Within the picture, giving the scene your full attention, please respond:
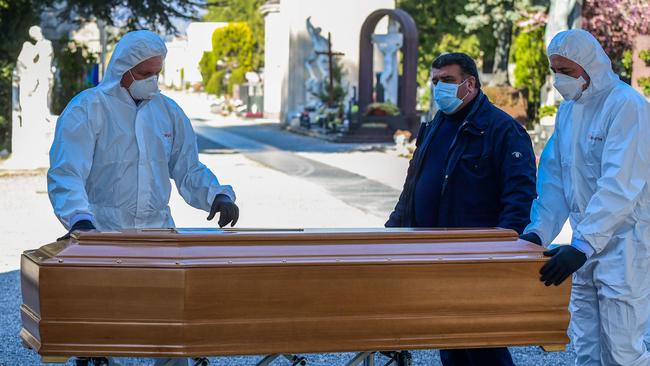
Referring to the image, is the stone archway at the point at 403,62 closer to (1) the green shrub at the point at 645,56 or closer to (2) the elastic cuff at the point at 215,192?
(1) the green shrub at the point at 645,56

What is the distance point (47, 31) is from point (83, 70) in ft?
5.90

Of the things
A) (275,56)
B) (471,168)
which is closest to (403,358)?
(471,168)

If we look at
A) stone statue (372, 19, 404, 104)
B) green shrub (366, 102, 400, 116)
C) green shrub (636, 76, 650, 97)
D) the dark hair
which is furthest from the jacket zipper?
stone statue (372, 19, 404, 104)

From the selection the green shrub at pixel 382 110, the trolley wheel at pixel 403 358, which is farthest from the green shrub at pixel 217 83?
the trolley wheel at pixel 403 358

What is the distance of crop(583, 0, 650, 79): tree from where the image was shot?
1234 inches

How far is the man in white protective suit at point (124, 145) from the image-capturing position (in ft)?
17.8

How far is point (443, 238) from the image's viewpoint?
4707 millimetres

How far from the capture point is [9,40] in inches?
1123

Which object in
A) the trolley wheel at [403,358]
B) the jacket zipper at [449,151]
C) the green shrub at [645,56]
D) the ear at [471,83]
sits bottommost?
the green shrub at [645,56]

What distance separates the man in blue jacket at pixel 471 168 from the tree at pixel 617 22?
25.3 m

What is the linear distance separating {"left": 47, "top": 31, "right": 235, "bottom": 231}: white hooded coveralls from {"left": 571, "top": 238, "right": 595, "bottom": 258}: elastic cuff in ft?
5.21

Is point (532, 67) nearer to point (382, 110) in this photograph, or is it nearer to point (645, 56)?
point (382, 110)

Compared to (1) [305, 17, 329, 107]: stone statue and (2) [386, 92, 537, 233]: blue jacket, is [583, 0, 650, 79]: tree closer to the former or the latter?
(1) [305, 17, 329, 107]: stone statue

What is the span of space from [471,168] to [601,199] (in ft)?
2.11
